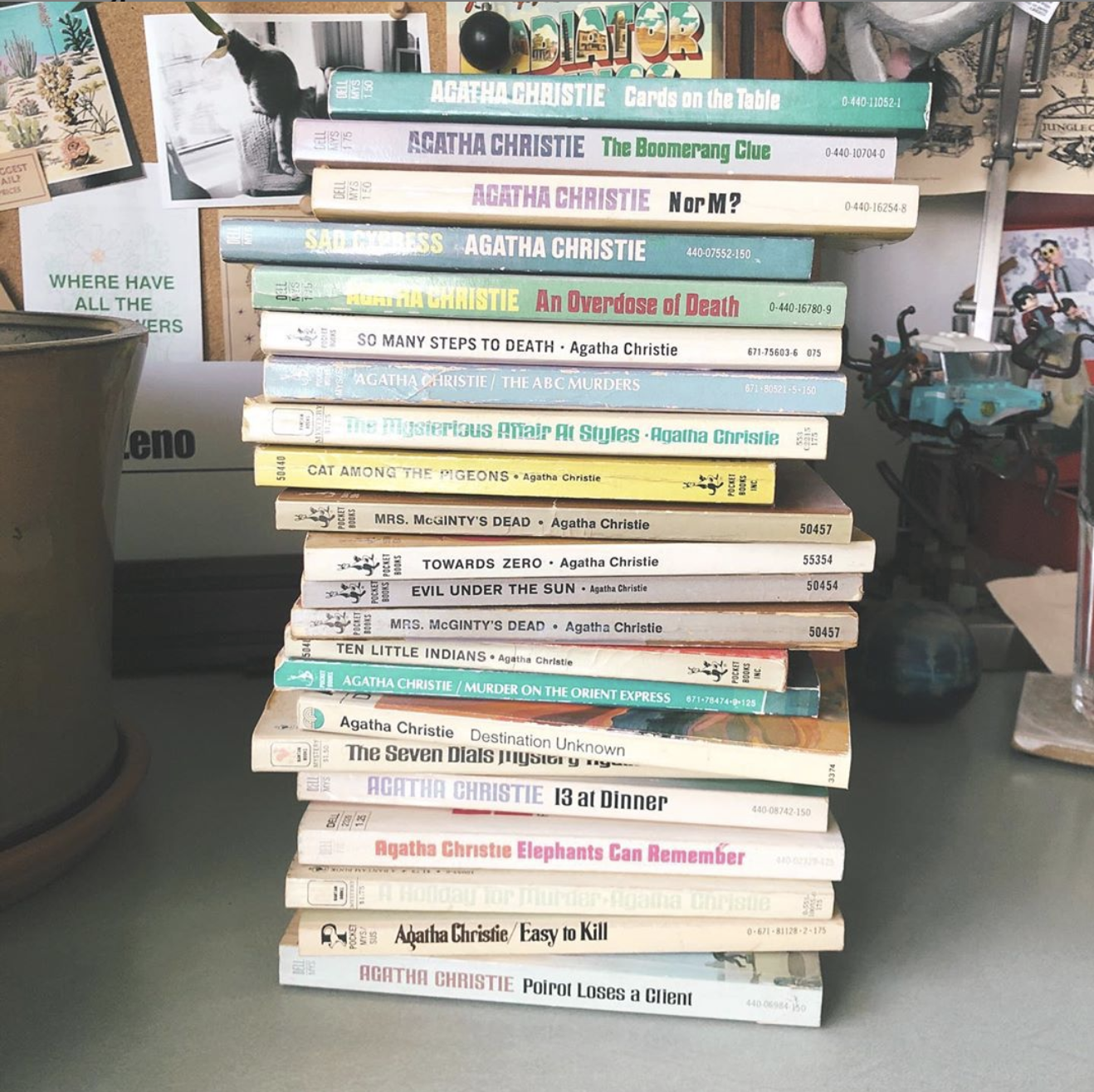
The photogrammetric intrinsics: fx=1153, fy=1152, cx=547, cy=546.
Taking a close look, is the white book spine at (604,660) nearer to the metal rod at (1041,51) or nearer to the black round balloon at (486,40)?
the black round balloon at (486,40)

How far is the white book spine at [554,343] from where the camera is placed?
1.74 ft

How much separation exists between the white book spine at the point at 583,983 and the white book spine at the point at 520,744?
9 cm

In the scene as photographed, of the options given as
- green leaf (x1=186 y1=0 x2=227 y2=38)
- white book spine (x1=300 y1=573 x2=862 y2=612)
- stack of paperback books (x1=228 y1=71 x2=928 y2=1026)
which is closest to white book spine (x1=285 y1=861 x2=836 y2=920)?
stack of paperback books (x1=228 y1=71 x2=928 y2=1026)

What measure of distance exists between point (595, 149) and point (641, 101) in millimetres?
29

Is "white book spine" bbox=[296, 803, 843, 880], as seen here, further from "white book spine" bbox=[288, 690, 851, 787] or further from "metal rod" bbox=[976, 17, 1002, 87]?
"metal rod" bbox=[976, 17, 1002, 87]

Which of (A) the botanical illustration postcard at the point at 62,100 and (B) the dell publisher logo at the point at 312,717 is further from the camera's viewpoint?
(A) the botanical illustration postcard at the point at 62,100

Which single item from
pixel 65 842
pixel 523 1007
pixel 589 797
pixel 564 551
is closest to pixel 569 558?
pixel 564 551

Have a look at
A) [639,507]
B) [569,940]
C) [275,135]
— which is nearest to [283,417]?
[639,507]

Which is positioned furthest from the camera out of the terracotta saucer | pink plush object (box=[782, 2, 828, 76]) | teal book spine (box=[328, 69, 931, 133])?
pink plush object (box=[782, 2, 828, 76])

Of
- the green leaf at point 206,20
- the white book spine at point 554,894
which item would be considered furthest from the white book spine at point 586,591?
the green leaf at point 206,20

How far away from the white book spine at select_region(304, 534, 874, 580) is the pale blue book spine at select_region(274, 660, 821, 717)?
5 centimetres

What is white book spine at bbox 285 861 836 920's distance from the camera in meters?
0.54

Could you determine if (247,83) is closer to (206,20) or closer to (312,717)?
(206,20)

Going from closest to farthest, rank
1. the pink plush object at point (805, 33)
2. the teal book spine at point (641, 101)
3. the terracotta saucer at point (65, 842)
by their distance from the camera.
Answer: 1. the teal book spine at point (641, 101)
2. the terracotta saucer at point (65, 842)
3. the pink plush object at point (805, 33)
